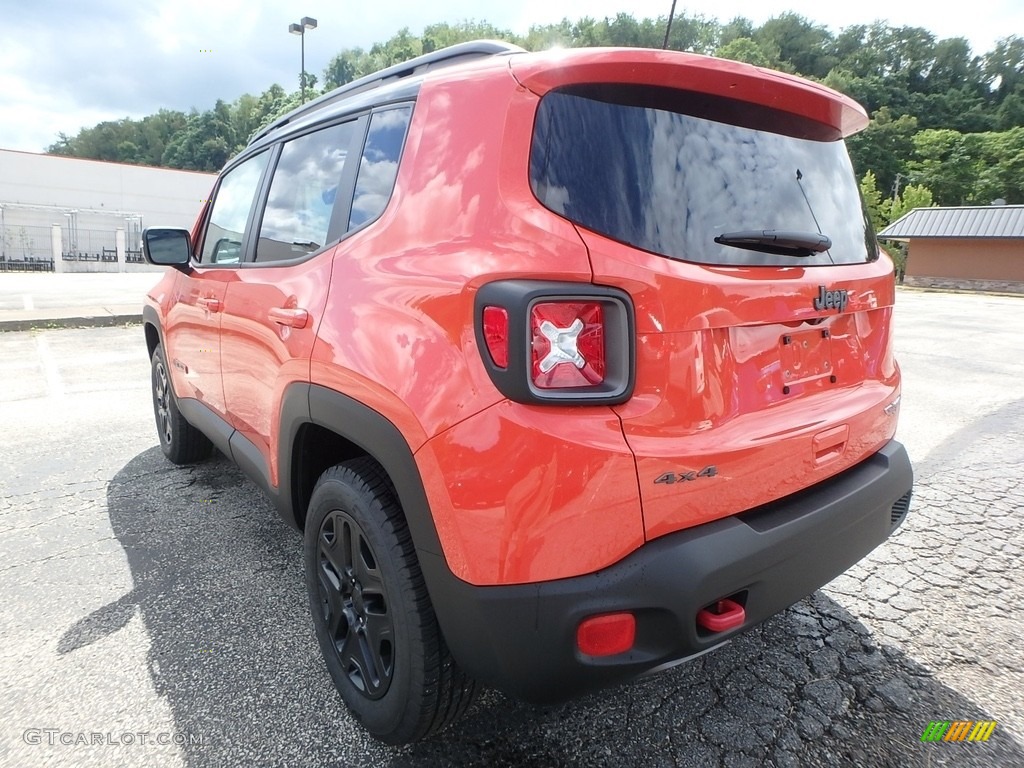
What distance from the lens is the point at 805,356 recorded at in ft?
5.96

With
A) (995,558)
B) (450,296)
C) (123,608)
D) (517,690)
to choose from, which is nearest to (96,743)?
(123,608)

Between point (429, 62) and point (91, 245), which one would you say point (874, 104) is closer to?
point (91, 245)

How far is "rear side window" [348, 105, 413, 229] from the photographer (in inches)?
74.8

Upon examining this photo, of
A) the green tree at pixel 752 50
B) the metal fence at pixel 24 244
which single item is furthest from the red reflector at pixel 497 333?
the green tree at pixel 752 50

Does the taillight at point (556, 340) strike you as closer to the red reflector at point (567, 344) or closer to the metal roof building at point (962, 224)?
the red reflector at point (567, 344)

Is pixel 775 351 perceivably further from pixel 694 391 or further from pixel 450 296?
pixel 450 296

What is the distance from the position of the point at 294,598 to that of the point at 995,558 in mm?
3109

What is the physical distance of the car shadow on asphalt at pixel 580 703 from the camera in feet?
6.14

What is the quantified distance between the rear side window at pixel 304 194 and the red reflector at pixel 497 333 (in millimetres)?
935

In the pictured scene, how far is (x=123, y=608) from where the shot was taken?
2.58 metres

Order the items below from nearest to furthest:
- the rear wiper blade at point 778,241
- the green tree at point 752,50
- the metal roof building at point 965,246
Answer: the rear wiper blade at point 778,241 → the metal roof building at point 965,246 → the green tree at point 752,50

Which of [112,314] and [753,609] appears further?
[112,314]

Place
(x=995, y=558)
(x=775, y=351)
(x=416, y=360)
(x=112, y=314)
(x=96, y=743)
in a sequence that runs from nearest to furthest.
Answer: (x=416, y=360) < (x=775, y=351) < (x=96, y=743) < (x=995, y=558) < (x=112, y=314)

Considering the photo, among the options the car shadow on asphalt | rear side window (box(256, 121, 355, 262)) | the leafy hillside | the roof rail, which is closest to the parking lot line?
the car shadow on asphalt
